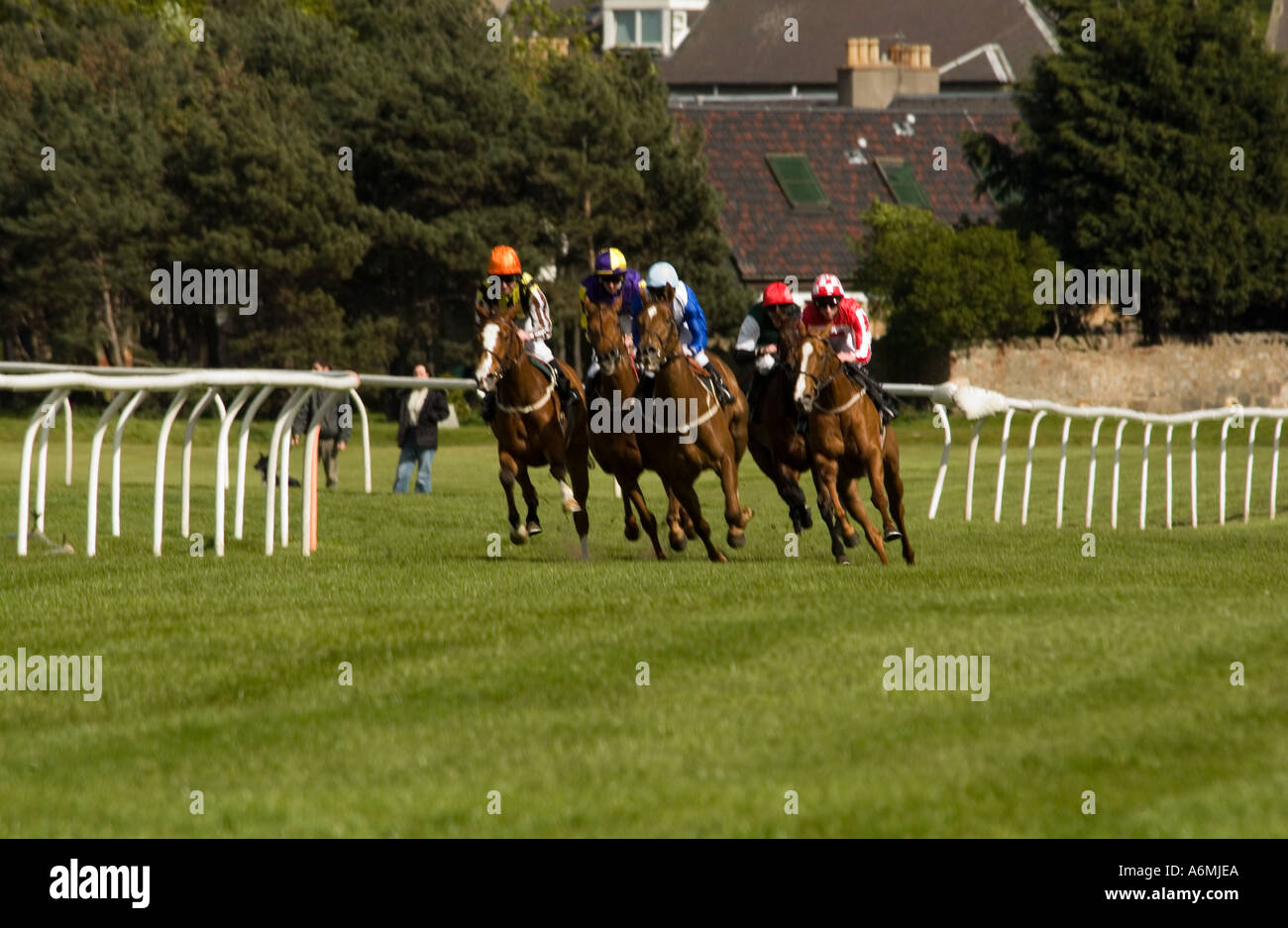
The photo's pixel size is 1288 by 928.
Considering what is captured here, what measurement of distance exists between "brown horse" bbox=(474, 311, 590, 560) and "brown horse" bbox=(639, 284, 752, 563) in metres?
0.75

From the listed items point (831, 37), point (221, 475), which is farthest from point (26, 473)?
point (831, 37)

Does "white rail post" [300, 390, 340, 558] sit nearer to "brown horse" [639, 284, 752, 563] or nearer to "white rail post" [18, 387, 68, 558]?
"white rail post" [18, 387, 68, 558]

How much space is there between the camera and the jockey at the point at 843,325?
12641 mm

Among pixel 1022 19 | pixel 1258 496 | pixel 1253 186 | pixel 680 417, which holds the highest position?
pixel 1022 19

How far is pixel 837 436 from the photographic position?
1226cm

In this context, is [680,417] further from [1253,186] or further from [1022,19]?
[1022,19]

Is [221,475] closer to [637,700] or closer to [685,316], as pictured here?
[685,316]

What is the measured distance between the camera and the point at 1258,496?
71.2 feet

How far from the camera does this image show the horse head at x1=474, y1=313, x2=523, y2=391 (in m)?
12.9

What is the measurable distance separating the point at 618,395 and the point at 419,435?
847cm

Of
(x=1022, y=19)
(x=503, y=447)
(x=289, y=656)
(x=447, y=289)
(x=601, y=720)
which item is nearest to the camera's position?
(x=601, y=720)

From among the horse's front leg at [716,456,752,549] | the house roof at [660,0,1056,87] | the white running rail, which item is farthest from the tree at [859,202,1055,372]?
the house roof at [660,0,1056,87]
